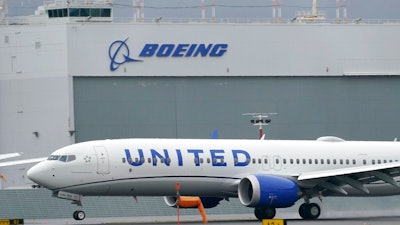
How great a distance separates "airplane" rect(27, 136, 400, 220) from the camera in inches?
2019

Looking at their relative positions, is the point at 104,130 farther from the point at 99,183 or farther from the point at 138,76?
the point at 99,183

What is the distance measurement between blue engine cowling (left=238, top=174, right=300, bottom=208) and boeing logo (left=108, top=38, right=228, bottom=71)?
36198mm

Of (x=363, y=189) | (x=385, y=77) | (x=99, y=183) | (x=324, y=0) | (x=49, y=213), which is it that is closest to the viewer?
(x=99, y=183)

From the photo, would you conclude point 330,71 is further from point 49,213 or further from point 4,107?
point 49,213

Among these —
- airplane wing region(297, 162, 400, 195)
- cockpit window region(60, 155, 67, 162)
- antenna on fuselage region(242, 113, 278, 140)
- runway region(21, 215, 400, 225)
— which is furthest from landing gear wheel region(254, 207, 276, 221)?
antenna on fuselage region(242, 113, 278, 140)

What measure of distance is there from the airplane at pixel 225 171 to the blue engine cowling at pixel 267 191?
0.04 meters

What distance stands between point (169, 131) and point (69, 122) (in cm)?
740

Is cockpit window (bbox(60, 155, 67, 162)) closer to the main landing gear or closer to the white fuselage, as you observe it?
the white fuselage

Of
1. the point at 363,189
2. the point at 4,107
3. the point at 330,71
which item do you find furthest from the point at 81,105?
the point at 363,189

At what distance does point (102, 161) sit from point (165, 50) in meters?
39.1

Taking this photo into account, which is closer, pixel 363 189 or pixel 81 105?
pixel 363 189

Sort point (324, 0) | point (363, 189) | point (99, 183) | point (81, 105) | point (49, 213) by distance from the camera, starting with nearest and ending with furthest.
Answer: point (99, 183)
point (363, 189)
point (49, 213)
point (81, 105)
point (324, 0)

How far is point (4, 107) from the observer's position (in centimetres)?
9244

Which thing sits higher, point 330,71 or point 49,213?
point 330,71
